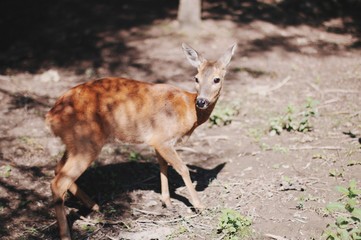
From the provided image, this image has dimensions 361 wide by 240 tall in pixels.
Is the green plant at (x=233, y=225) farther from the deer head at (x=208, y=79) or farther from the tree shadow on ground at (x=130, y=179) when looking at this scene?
the deer head at (x=208, y=79)

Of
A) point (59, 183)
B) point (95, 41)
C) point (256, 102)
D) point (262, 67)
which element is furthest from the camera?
point (95, 41)

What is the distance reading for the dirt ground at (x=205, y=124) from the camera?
5414 mm

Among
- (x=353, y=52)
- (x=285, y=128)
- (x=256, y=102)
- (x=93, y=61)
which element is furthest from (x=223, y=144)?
(x=353, y=52)

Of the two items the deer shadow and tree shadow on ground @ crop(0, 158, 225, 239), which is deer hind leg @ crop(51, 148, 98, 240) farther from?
the deer shadow

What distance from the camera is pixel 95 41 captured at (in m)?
11.1

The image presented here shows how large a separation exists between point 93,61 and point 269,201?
6.04 meters

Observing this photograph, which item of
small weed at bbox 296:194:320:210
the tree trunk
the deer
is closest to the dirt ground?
small weed at bbox 296:194:320:210

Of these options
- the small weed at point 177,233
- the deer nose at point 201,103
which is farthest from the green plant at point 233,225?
the deer nose at point 201,103

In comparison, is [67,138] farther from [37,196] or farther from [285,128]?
[285,128]

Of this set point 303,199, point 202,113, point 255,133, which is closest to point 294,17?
point 255,133

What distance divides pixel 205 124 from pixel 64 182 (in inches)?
136

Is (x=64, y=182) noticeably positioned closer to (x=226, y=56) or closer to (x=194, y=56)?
(x=194, y=56)

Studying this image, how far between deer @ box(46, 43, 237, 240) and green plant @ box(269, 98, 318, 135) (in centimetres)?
183

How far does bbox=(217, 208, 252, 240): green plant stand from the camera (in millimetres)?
4809
